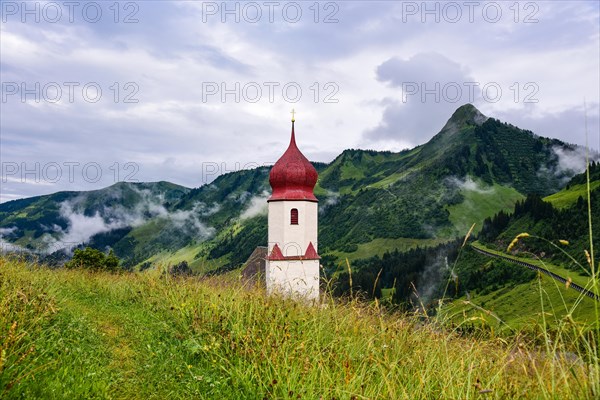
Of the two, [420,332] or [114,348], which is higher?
[420,332]

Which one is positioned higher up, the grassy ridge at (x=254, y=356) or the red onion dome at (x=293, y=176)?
the red onion dome at (x=293, y=176)

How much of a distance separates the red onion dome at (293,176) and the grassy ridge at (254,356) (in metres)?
28.1

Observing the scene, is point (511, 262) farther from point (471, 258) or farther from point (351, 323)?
point (351, 323)

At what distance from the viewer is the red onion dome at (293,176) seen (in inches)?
1446

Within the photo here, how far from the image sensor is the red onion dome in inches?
1446

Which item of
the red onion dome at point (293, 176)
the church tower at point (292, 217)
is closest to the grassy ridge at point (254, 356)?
the church tower at point (292, 217)

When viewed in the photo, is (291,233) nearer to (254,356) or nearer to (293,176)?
(293,176)

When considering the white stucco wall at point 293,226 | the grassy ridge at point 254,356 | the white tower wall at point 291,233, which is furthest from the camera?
the white stucco wall at point 293,226

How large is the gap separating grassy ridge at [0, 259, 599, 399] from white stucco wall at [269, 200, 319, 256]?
27710mm

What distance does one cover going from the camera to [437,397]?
4.34 m

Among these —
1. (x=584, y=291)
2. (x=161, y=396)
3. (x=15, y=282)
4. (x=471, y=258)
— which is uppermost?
(x=584, y=291)

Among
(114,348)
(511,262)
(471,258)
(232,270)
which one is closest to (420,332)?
(114,348)

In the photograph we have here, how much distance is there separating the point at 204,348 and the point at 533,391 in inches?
143

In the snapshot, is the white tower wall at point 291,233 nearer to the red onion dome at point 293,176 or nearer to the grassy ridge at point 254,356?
the red onion dome at point 293,176
